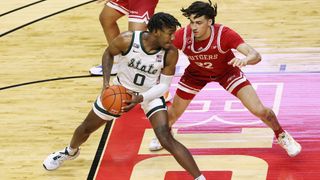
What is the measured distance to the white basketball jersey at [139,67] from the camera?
656 cm

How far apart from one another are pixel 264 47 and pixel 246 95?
9.46 ft

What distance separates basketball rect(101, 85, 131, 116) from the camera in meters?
6.45

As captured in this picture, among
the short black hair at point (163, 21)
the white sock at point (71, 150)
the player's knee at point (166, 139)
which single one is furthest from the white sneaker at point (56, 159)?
the short black hair at point (163, 21)

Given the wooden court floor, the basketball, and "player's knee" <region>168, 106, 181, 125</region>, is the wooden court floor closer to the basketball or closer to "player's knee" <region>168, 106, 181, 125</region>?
"player's knee" <region>168, 106, 181, 125</region>

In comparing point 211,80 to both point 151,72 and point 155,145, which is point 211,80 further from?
point 155,145

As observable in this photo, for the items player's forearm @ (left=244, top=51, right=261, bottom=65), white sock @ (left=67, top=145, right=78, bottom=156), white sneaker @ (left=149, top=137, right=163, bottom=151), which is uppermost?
player's forearm @ (left=244, top=51, right=261, bottom=65)

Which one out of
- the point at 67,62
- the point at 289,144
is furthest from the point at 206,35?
the point at 67,62

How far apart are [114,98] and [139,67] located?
14.5 inches

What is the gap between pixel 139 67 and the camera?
6617mm

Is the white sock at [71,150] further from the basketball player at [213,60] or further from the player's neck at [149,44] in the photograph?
the player's neck at [149,44]

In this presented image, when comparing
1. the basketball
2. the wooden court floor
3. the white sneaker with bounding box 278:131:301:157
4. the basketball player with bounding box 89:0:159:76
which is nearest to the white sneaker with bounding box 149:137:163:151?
the wooden court floor

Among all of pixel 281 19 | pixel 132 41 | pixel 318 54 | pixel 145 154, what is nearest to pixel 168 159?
pixel 145 154

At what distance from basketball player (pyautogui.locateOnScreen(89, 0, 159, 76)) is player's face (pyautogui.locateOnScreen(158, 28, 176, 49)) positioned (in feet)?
5.37

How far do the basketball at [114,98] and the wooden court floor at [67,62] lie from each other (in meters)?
0.84
